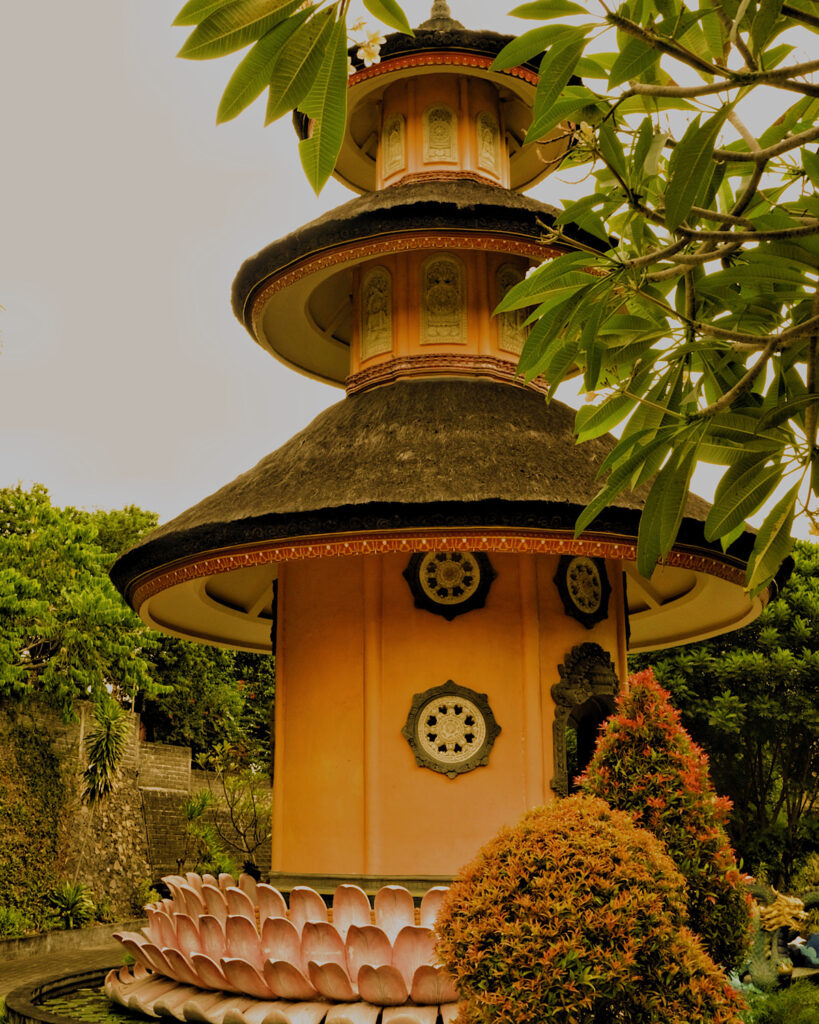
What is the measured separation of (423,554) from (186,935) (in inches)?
144

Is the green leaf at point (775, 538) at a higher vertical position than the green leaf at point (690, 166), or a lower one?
lower

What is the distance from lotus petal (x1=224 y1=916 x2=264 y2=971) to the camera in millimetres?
7570

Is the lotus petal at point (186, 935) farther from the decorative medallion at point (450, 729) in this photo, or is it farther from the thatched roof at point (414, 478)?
the thatched roof at point (414, 478)

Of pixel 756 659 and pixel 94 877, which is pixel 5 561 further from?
pixel 756 659

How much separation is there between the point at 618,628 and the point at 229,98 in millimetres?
7985

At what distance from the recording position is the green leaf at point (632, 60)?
10.2 ft

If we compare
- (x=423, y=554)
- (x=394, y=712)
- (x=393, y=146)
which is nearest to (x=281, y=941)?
(x=394, y=712)

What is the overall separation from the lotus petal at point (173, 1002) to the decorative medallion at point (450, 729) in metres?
2.51

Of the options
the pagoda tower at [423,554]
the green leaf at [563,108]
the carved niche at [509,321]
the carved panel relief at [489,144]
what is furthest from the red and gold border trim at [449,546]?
the carved panel relief at [489,144]

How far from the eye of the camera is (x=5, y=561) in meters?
18.4

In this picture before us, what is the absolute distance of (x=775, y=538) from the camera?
13.5ft

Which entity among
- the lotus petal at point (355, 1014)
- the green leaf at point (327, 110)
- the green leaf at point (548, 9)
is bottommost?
the lotus petal at point (355, 1014)

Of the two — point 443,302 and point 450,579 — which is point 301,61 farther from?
point 443,302

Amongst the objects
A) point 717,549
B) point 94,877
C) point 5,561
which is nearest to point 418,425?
point 717,549
